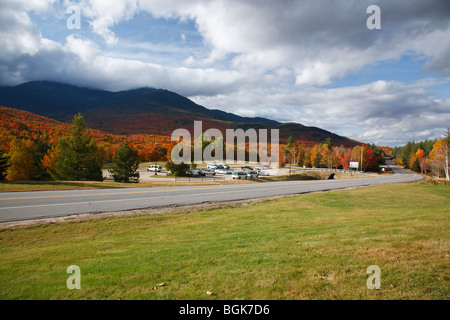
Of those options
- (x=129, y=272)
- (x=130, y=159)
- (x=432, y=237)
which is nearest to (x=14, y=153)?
(x=130, y=159)

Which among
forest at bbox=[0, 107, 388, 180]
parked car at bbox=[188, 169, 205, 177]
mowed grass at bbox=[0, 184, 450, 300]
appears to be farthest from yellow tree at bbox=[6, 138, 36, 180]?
mowed grass at bbox=[0, 184, 450, 300]

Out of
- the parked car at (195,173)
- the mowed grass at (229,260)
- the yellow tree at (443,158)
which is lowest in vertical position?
the parked car at (195,173)

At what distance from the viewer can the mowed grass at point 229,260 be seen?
439 cm

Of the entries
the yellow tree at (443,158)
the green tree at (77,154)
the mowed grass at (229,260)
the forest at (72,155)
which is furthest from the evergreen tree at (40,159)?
the yellow tree at (443,158)

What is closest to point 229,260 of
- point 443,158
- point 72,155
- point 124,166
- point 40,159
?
point 72,155

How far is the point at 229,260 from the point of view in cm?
599

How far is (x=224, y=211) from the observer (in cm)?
1432

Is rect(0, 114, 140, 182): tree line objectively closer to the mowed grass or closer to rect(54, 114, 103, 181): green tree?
rect(54, 114, 103, 181): green tree

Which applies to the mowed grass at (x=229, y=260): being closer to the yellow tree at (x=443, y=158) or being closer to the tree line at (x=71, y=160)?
the tree line at (x=71, y=160)

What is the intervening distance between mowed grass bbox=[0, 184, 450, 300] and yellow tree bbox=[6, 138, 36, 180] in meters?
57.1

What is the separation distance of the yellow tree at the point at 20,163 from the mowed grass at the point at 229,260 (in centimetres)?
5707
